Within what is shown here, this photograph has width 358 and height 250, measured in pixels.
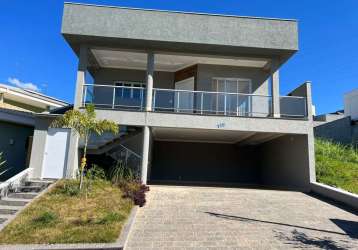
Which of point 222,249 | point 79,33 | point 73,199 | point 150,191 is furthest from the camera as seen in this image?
point 79,33

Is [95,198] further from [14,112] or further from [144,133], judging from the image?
[14,112]

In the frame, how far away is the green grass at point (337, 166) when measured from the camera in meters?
13.7

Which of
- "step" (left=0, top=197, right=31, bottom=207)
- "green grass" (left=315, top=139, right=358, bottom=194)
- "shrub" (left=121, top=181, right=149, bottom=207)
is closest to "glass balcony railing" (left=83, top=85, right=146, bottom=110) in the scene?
"shrub" (left=121, top=181, right=149, bottom=207)

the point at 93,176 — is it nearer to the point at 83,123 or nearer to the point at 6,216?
the point at 83,123

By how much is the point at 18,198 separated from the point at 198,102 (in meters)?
9.53

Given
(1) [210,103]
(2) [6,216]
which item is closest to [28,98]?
(1) [210,103]

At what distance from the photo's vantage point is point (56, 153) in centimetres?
1321

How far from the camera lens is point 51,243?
699cm

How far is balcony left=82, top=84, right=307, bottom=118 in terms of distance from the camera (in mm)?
14430

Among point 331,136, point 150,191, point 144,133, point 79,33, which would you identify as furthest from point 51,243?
point 331,136

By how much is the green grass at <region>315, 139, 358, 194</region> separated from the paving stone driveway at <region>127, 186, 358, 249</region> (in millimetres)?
2485

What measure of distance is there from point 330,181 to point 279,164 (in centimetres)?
308

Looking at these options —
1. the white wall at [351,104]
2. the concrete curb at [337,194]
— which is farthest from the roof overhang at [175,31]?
the white wall at [351,104]

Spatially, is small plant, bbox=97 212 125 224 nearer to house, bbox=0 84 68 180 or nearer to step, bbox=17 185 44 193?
step, bbox=17 185 44 193
